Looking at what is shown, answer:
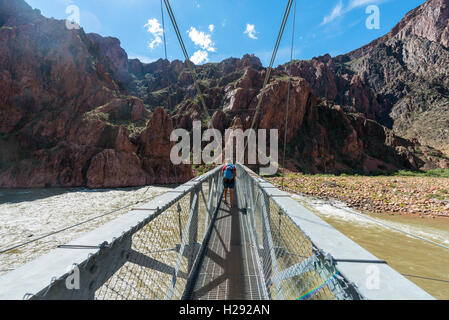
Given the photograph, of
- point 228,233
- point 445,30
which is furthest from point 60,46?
point 445,30

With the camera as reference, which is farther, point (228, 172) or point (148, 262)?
point (228, 172)

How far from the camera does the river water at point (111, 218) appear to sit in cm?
573

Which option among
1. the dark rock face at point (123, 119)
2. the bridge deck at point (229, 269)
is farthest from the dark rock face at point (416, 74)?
the bridge deck at point (229, 269)

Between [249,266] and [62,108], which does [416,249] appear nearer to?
[249,266]

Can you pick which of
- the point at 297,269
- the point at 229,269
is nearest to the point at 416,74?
the point at 229,269

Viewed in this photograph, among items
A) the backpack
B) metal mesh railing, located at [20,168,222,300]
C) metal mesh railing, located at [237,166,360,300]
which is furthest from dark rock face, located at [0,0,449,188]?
metal mesh railing, located at [237,166,360,300]

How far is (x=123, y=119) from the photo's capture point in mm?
27688

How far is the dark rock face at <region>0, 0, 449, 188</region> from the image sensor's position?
2103 centimetres

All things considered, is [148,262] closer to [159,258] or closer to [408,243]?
[159,258]

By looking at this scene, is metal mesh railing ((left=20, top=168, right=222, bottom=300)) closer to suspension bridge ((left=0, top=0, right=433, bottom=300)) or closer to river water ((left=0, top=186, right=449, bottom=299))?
suspension bridge ((left=0, top=0, right=433, bottom=300))

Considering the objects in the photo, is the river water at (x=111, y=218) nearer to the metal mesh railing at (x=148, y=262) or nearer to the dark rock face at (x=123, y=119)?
the metal mesh railing at (x=148, y=262)

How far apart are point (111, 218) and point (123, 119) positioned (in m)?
20.3

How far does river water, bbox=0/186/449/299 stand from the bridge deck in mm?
1561
